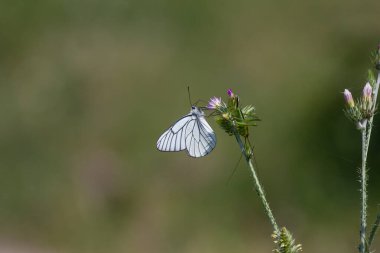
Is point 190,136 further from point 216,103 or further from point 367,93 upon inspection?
point 367,93

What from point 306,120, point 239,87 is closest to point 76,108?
point 239,87

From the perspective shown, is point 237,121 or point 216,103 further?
point 216,103

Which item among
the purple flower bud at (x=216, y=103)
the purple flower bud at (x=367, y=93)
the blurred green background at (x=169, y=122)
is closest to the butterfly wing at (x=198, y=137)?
the purple flower bud at (x=216, y=103)

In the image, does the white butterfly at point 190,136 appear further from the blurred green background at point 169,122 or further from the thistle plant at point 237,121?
the blurred green background at point 169,122

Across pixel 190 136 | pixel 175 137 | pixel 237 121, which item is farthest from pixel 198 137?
pixel 237 121

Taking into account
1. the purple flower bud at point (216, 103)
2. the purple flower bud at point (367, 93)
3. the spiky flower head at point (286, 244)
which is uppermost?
the purple flower bud at point (216, 103)
